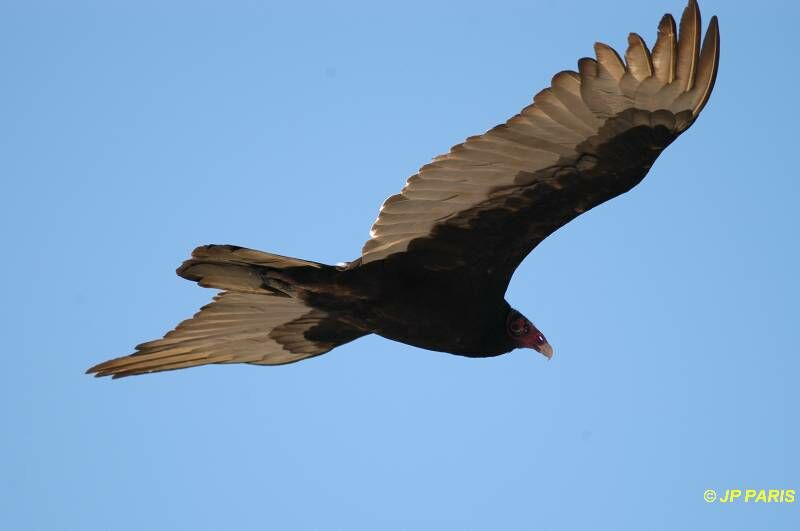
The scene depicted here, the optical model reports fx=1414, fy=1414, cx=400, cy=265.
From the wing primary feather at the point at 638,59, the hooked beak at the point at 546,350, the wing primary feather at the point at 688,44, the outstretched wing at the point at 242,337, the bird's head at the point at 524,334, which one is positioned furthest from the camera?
the outstretched wing at the point at 242,337

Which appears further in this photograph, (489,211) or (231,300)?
(231,300)

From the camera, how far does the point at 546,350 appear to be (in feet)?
26.9

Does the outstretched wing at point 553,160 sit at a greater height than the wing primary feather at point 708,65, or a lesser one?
lesser

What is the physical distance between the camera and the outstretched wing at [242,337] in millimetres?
8375

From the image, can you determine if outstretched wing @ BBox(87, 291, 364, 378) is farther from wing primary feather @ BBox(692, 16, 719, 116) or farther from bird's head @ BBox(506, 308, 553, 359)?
wing primary feather @ BBox(692, 16, 719, 116)

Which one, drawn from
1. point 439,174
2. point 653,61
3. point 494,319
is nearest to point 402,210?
point 439,174

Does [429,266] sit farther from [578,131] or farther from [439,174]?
[578,131]

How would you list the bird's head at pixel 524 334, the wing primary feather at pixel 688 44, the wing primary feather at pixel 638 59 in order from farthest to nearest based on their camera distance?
the bird's head at pixel 524 334 → the wing primary feather at pixel 638 59 → the wing primary feather at pixel 688 44

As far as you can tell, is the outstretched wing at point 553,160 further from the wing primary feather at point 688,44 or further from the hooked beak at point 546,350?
the hooked beak at point 546,350

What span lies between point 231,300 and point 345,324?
0.69 m

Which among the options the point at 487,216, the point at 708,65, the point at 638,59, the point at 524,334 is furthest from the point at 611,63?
the point at 524,334

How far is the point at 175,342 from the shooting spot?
8.48m

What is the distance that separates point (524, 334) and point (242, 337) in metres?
1.81

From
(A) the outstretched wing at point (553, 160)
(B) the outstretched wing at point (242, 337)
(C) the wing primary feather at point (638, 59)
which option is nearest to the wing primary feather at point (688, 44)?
(A) the outstretched wing at point (553, 160)
